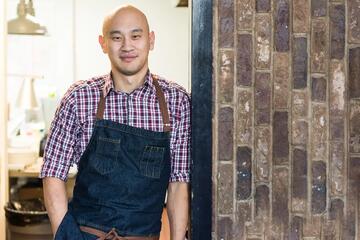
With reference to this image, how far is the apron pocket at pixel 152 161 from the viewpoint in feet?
6.80

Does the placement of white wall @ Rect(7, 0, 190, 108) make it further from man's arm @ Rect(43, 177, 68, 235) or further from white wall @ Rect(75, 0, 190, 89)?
man's arm @ Rect(43, 177, 68, 235)

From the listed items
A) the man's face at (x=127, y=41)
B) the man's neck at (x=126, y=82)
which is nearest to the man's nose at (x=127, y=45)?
the man's face at (x=127, y=41)

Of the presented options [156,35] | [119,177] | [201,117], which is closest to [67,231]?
[119,177]

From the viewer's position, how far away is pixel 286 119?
6.69 feet

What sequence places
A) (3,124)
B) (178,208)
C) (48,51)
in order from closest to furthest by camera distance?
1. (178,208)
2. (3,124)
3. (48,51)

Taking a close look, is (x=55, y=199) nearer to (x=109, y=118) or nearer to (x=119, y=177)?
(x=119, y=177)

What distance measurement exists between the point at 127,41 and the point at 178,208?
684 millimetres

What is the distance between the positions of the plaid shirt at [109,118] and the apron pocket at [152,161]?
7cm

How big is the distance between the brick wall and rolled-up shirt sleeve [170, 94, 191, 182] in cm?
14

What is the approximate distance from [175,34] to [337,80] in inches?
210

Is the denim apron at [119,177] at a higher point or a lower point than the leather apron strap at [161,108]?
lower

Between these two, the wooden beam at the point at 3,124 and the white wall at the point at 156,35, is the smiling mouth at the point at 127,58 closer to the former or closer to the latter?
the wooden beam at the point at 3,124

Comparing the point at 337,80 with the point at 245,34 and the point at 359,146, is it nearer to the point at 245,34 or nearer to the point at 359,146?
the point at 359,146

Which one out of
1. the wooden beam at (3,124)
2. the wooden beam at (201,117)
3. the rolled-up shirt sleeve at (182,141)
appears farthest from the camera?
the wooden beam at (3,124)
